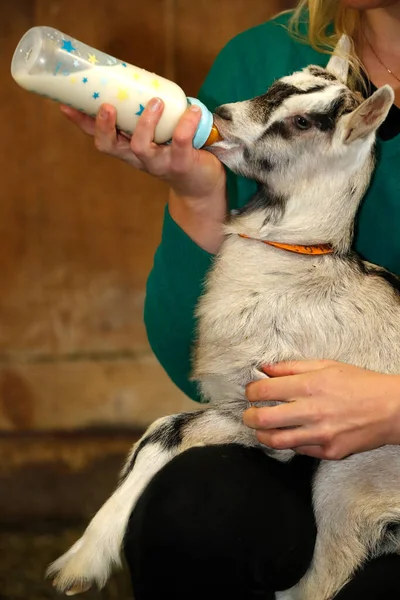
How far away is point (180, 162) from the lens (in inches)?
40.8

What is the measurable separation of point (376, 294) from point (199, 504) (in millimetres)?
411

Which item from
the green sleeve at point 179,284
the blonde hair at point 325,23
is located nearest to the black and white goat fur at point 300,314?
the green sleeve at point 179,284

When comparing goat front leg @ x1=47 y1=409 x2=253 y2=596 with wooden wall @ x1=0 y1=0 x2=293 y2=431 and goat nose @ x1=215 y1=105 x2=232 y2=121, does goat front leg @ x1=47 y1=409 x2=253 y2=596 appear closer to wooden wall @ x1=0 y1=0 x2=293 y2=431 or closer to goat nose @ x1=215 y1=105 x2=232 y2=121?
goat nose @ x1=215 y1=105 x2=232 y2=121

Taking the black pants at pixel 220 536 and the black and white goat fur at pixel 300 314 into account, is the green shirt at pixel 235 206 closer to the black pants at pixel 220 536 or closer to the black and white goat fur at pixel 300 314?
the black and white goat fur at pixel 300 314

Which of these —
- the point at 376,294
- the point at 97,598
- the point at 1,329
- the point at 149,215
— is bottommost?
the point at 97,598

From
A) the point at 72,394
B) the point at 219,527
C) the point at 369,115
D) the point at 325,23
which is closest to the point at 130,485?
the point at 219,527

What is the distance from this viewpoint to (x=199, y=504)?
3.16 feet

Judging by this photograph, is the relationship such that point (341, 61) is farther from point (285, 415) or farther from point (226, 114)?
point (285, 415)

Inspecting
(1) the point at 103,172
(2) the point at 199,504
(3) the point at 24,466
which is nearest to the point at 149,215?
(1) the point at 103,172

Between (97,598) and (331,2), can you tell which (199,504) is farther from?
(331,2)

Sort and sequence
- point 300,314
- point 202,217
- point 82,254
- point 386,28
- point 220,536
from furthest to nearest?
point 82,254 → point 386,28 → point 202,217 → point 300,314 → point 220,536

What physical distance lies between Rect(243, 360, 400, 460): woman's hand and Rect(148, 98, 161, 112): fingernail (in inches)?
16.1

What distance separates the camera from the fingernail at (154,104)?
37.9 inches

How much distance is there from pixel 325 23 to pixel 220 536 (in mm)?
979
